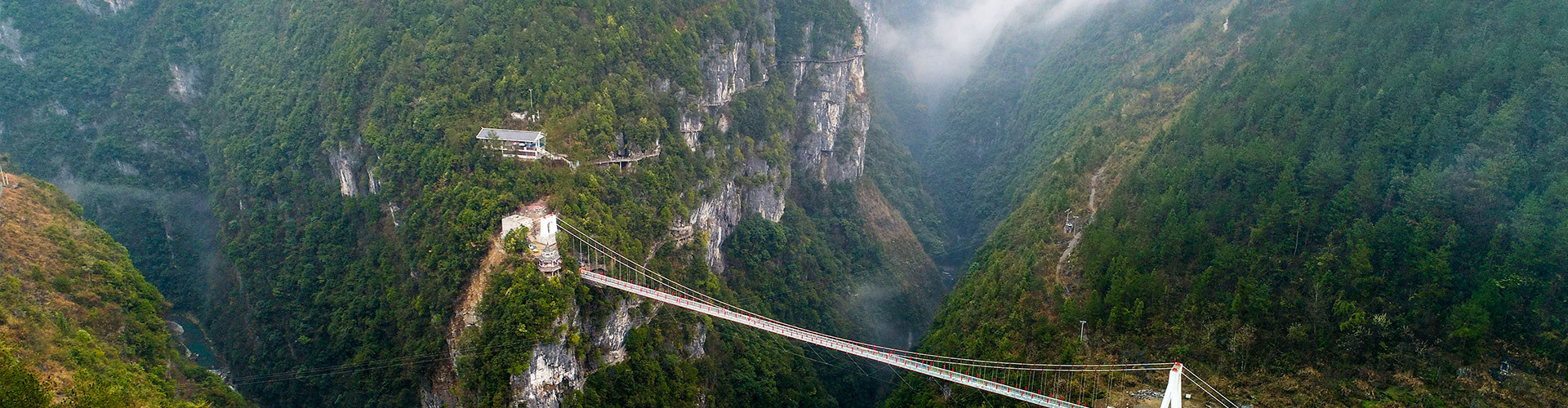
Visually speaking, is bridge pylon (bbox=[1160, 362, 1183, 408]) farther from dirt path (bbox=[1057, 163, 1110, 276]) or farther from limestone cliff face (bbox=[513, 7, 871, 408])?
limestone cliff face (bbox=[513, 7, 871, 408])

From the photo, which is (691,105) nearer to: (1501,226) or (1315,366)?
(1315,366)

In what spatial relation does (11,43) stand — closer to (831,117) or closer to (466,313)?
(466,313)

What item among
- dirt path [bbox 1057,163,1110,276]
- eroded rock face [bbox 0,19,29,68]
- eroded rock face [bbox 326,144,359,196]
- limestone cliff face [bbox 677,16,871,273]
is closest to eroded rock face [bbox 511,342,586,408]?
limestone cliff face [bbox 677,16,871,273]

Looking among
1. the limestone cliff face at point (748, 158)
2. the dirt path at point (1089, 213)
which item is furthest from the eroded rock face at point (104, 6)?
the dirt path at point (1089, 213)

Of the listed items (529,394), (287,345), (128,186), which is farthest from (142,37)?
(529,394)

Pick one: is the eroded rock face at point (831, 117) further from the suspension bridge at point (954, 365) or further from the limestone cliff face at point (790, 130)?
the suspension bridge at point (954, 365)

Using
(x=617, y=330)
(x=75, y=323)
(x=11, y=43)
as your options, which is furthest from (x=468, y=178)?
(x=11, y=43)
